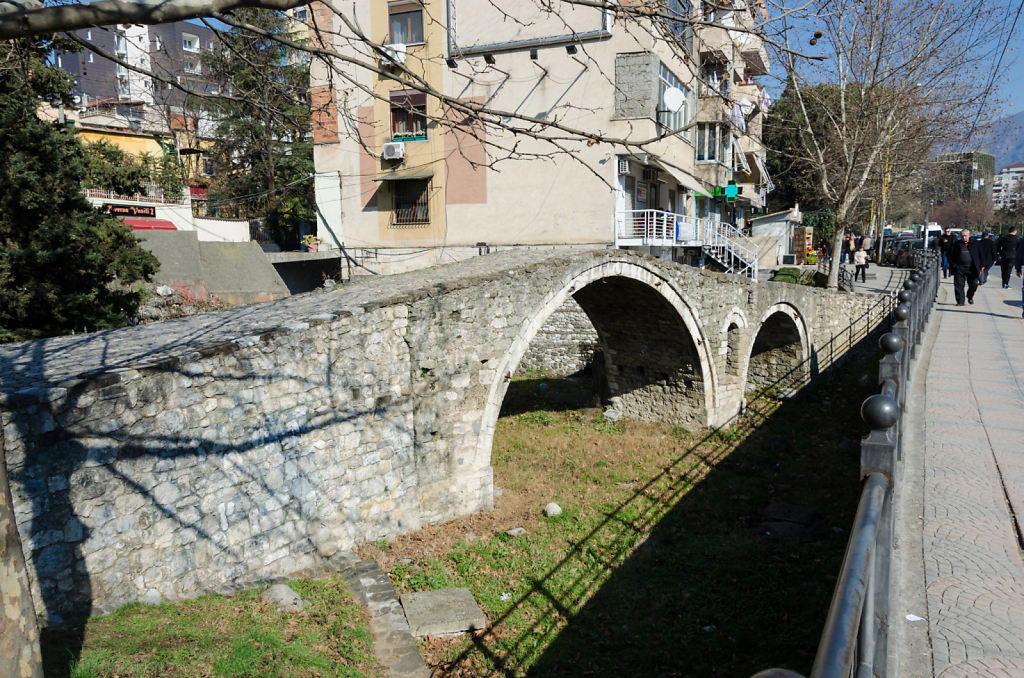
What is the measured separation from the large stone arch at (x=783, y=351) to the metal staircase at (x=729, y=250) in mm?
3006

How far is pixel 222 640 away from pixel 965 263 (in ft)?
51.5

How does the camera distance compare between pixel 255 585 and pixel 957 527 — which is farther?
pixel 255 585

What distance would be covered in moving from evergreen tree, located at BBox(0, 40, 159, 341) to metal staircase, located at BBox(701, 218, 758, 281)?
1692 centimetres

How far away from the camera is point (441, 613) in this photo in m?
7.40

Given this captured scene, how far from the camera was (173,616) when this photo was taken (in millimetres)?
5684

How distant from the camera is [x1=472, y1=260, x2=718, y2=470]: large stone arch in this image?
392 inches

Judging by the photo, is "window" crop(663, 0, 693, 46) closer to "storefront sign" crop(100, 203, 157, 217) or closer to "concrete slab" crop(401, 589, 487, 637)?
"concrete slab" crop(401, 589, 487, 637)

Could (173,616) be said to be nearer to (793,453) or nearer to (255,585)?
(255,585)

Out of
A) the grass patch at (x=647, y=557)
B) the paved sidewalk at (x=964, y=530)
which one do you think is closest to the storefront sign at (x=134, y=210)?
the grass patch at (x=647, y=557)

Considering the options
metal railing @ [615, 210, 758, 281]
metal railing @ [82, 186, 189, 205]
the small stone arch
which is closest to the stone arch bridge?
the small stone arch

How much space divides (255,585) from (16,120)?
376 inches

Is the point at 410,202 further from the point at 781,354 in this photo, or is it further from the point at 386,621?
the point at 386,621

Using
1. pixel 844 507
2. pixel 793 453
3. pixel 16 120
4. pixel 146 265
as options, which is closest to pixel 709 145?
pixel 793 453

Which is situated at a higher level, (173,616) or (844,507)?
(173,616)
